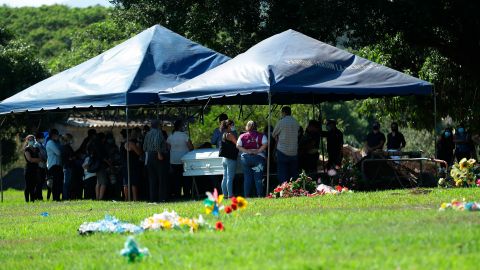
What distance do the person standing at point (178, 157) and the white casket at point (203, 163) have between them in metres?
0.27

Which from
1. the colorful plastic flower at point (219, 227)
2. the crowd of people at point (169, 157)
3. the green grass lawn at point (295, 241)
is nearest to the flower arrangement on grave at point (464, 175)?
the crowd of people at point (169, 157)

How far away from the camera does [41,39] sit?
82812 mm

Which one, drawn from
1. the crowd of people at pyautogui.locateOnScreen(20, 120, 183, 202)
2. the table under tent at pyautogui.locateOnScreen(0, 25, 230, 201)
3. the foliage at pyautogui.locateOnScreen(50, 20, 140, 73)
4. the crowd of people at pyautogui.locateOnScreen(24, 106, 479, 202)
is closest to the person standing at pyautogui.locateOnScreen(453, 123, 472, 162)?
the crowd of people at pyautogui.locateOnScreen(24, 106, 479, 202)

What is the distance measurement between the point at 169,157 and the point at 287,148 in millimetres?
3113

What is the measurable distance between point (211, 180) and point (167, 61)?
10.8 ft

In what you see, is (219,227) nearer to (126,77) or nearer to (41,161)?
(126,77)

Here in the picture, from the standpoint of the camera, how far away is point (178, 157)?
22.5 meters

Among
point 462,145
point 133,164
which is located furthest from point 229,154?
point 462,145

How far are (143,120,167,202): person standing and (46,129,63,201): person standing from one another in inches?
140

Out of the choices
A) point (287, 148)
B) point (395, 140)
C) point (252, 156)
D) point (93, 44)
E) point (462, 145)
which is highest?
point (93, 44)

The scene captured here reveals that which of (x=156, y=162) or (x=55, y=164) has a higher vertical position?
(x=156, y=162)

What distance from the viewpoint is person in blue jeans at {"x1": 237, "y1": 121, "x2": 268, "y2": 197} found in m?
19.8

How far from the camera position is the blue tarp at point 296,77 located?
1958cm

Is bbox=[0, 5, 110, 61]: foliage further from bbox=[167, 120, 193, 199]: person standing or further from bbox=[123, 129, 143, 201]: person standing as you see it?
bbox=[123, 129, 143, 201]: person standing
